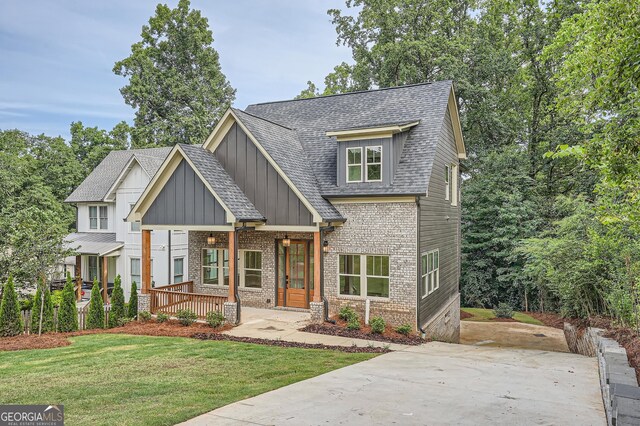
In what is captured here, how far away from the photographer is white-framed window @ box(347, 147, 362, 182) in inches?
560

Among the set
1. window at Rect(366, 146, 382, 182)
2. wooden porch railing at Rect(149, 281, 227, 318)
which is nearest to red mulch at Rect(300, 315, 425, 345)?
wooden porch railing at Rect(149, 281, 227, 318)

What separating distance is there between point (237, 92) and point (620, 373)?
41559 mm

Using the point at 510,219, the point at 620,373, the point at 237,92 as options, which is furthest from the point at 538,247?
the point at 237,92

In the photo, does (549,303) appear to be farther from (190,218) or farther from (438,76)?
(190,218)

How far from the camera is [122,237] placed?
79.8 ft

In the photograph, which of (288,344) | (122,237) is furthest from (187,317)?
(122,237)

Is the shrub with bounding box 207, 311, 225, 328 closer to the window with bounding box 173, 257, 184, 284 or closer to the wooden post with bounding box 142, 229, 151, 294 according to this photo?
the wooden post with bounding box 142, 229, 151, 294

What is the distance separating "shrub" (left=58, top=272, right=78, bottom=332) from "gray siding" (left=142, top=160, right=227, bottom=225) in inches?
129

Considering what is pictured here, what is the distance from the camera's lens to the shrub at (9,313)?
12922 millimetres

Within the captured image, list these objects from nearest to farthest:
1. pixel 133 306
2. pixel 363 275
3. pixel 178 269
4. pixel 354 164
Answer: pixel 363 275 < pixel 354 164 < pixel 133 306 < pixel 178 269

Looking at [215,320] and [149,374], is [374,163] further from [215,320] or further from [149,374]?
[149,374]

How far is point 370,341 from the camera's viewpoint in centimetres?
1169

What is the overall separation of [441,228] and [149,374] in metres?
11.6

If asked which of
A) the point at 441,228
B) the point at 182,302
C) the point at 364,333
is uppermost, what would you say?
the point at 441,228
